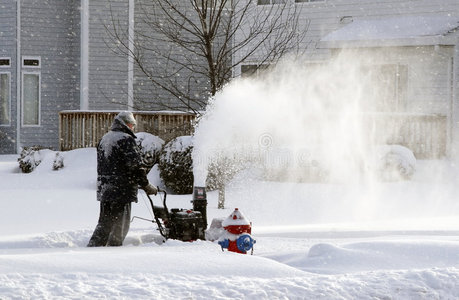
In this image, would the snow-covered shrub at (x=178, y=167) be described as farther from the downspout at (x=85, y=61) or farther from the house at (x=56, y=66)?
the downspout at (x=85, y=61)

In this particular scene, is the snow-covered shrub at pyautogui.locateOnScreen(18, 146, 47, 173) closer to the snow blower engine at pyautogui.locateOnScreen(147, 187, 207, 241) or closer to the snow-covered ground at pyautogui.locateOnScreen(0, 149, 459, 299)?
the snow-covered ground at pyautogui.locateOnScreen(0, 149, 459, 299)

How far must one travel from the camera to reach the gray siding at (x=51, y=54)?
26812 millimetres

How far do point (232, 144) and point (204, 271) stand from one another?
33.3 feet

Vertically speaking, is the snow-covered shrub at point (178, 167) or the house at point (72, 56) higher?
the house at point (72, 56)

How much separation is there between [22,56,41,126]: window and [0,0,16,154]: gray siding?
1.05ft

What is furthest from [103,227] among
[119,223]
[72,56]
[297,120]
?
[72,56]

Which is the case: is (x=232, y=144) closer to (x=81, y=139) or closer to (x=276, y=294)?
(x=81, y=139)

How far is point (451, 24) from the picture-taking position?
21.5m

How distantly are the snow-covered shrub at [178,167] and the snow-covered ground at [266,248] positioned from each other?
677 mm

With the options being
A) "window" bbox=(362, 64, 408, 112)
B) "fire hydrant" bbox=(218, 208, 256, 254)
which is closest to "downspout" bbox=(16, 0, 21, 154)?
"window" bbox=(362, 64, 408, 112)

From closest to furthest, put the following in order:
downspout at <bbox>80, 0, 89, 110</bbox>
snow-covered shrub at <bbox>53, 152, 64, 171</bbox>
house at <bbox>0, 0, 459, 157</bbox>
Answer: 1. snow-covered shrub at <bbox>53, 152, 64, 171</bbox>
2. house at <bbox>0, 0, 459, 157</bbox>
3. downspout at <bbox>80, 0, 89, 110</bbox>

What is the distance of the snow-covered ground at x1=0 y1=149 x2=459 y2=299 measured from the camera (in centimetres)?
672

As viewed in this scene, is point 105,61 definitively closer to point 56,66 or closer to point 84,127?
Answer: point 56,66

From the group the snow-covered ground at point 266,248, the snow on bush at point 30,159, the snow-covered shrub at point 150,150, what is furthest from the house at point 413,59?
the snow on bush at point 30,159
